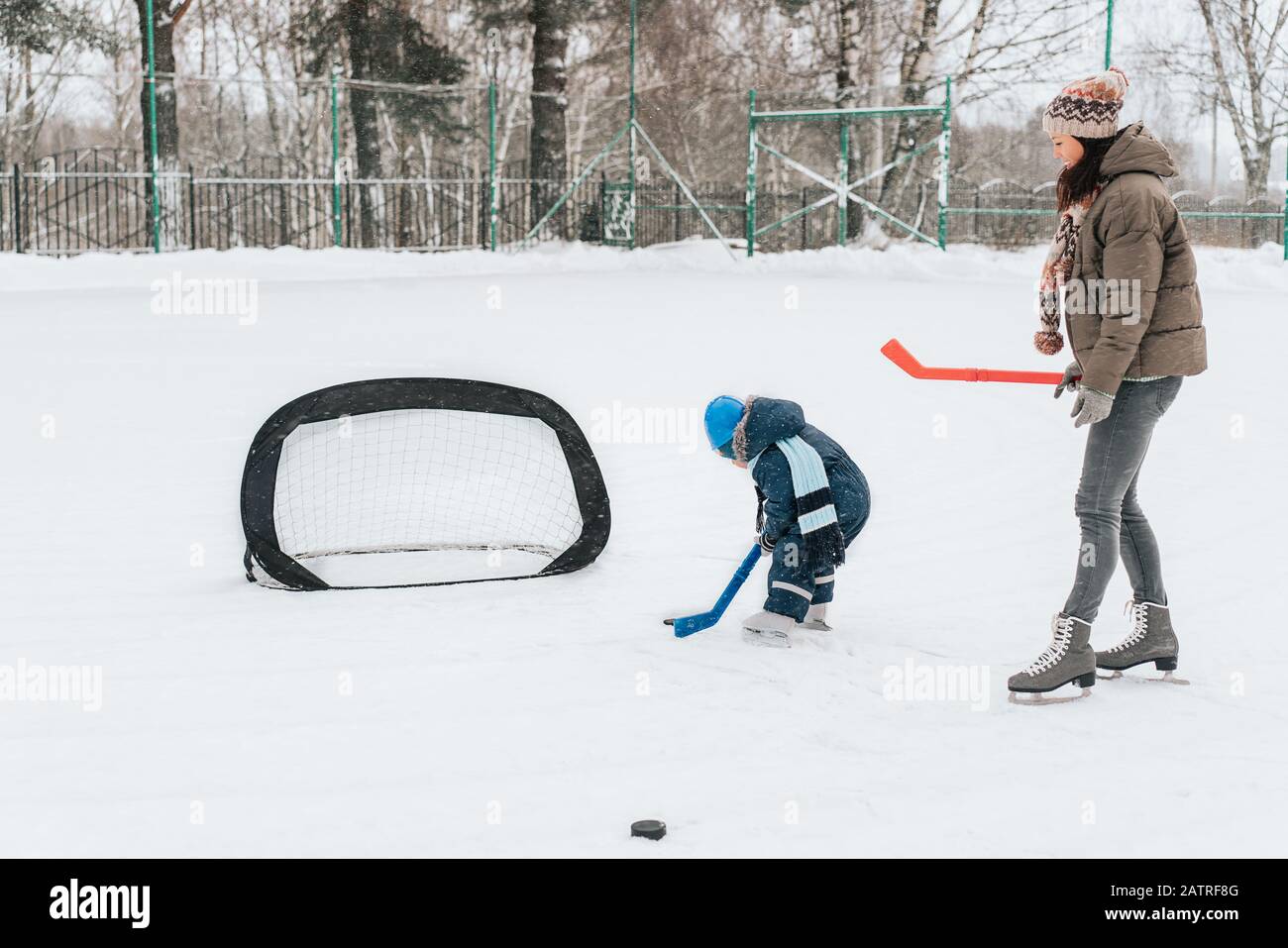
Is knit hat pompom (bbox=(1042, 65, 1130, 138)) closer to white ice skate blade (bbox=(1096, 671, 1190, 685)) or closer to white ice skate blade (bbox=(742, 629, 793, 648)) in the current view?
white ice skate blade (bbox=(1096, 671, 1190, 685))

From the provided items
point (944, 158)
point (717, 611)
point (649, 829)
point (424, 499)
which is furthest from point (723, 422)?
point (944, 158)

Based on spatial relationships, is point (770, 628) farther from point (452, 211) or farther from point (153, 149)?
point (452, 211)

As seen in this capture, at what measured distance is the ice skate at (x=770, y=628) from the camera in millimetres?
4272

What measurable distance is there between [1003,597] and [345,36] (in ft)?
65.4

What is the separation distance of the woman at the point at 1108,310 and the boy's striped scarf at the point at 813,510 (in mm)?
729

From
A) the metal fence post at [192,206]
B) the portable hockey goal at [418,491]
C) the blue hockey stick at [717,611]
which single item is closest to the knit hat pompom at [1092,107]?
the blue hockey stick at [717,611]

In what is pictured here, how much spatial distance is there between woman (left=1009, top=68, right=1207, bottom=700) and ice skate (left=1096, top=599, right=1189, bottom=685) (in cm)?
22

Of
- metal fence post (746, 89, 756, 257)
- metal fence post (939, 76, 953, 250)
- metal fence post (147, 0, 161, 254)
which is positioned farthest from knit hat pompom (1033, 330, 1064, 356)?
metal fence post (746, 89, 756, 257)

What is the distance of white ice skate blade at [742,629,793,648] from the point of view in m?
4.26

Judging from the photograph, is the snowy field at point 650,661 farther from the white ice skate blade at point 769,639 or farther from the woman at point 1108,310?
the woman at point 1108,310

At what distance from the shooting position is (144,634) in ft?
14.3

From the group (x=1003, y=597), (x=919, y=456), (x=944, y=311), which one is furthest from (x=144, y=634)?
(x=944, y=311)

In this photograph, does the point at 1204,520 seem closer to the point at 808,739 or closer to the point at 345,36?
the point at 808,739

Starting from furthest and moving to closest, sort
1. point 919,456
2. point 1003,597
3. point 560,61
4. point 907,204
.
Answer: point 907,204 < point 560,61 < point 919,456 < point 1003,597
